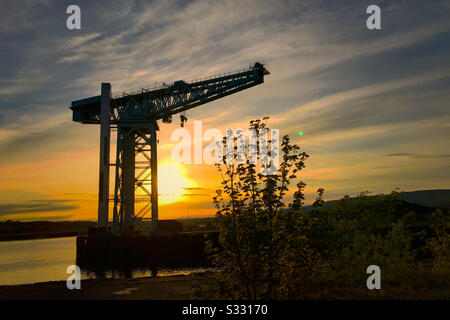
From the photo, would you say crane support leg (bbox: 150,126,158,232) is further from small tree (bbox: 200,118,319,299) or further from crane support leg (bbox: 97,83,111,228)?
small tree (bbox: 200,118,319,299)

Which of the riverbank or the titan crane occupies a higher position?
the titan crane

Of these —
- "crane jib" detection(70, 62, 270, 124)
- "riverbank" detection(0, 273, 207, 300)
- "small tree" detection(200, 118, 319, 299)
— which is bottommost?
"riverbank" detection(0, 273, 207, 300)

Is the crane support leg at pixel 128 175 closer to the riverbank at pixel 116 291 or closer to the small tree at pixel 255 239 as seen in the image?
the riverbank at pixel 116 291

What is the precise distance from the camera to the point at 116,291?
1777 cm

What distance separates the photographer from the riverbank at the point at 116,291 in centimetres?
1639

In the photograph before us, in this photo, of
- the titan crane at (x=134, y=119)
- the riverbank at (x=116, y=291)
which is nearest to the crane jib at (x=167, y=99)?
the titan crane at (x=134, y=119)

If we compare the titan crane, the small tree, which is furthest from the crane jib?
the small tree

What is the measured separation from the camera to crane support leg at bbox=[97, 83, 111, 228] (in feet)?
159

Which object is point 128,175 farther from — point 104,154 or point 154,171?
point 104,154

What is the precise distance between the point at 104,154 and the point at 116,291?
34.0 metres

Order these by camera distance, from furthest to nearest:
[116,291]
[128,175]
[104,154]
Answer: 1. [128,175]
2. [104,154]
3. [116,291]

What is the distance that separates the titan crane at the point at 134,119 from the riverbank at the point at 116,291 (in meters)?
29.2

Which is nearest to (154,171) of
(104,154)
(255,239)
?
(104,154)
